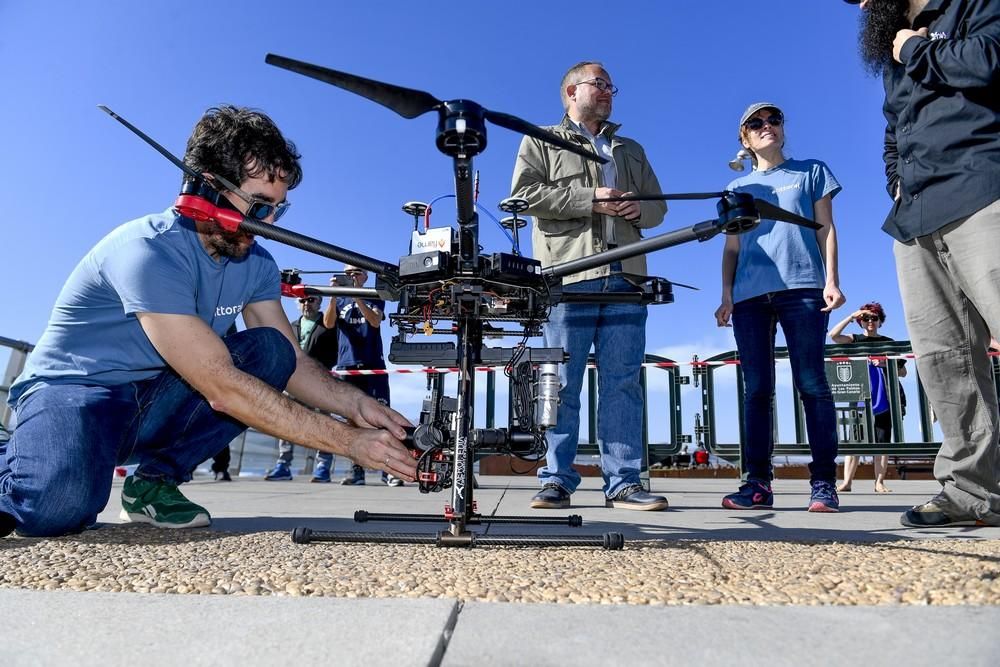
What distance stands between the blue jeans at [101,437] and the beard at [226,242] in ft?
1.02

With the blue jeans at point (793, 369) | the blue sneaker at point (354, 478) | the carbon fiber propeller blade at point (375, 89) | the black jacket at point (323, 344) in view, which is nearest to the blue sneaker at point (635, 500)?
Result: the blue jeans at point (793, 369)

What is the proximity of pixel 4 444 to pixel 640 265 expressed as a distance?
2.76 metres

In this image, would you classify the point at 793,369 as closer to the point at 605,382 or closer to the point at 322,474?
the point at 605,382

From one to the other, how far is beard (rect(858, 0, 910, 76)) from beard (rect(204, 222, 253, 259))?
2452mm

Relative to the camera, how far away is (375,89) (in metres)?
1.55

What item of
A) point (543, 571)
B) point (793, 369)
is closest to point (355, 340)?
point (793, 369)

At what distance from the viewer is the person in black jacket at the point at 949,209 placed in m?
2.07

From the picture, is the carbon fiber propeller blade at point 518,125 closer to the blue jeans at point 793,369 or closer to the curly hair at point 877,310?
the blue jeans at point 793,369

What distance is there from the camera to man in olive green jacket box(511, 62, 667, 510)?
308 cm

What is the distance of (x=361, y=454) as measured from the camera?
1604 mm

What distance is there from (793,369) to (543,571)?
89.5 inches

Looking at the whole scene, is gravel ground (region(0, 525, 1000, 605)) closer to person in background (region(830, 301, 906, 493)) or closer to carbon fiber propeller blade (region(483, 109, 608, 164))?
carbon fiber propeller blade (region(483, 109, 608, 164))

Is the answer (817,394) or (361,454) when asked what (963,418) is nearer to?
(817,394)

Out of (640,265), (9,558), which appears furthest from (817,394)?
(9,558)
